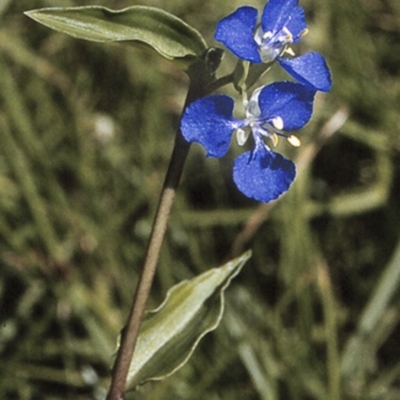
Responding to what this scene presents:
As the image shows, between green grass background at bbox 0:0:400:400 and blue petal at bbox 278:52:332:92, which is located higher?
blue petal at bbox 278:52:332:92

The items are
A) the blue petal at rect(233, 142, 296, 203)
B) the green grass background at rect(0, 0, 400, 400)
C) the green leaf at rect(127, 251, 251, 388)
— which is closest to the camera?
the blue petal at rect(233, 142, 296, 203)

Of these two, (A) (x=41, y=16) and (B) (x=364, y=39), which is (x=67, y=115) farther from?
(A) (x=41, y=16)

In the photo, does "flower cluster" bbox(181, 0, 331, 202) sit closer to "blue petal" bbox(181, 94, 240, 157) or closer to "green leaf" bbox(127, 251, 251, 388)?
"blue petal" bbox(181, 94, 240, 157)

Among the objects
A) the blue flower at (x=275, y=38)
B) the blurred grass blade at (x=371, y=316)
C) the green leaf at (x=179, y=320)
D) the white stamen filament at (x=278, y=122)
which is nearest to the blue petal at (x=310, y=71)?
the blue flower at (x=275, y=38)

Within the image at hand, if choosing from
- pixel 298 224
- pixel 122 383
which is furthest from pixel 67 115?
pixel 122 383

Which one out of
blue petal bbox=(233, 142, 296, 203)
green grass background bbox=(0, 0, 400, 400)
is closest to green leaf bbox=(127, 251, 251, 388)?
blue petal bbox=(233, 142, 296, 203)

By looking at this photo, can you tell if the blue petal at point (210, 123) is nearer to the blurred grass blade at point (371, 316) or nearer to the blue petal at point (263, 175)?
the blue petal at point (263, 175)

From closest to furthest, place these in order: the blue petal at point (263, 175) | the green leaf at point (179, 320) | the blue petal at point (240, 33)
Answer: the blue petal at point (240, 33)
the blue petal at point (263, 175)
the green leaf at point (179, 320)

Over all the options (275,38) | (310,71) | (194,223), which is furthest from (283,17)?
(194,223)
